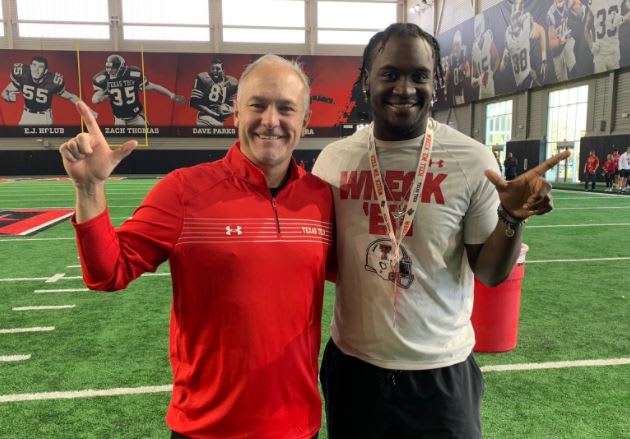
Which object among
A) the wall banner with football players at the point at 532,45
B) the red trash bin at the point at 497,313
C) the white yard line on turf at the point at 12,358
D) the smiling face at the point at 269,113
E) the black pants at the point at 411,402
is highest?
the wall banner with football players at the point at 532,45

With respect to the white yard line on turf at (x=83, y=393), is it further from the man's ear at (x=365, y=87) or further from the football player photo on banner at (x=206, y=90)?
the football player photo on banner at (x=206, y=90)

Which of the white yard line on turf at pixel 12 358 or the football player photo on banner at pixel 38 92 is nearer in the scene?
the white yard line on turf at pixel 12 358

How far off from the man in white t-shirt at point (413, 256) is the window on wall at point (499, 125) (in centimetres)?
2329

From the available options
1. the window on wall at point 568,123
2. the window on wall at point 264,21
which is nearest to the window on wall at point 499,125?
the window on wall at point 568,123

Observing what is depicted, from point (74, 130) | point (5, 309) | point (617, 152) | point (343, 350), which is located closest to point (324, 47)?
point (74, 130)

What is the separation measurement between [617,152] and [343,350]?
18048 mm

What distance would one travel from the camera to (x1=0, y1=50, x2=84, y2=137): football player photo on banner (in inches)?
1011

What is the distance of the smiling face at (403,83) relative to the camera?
5.33 feet

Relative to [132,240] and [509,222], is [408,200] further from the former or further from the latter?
[132,240]

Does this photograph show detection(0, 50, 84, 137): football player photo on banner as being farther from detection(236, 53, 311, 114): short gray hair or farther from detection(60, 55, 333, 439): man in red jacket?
detection(60, 55, 333, 439): man in red jacket

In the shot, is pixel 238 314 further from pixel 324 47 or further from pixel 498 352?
pixel 324 47

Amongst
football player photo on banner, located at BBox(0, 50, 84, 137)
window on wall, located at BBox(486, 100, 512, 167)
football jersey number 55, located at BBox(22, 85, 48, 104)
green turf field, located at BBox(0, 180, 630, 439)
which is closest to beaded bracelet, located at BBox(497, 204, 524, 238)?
green turf field, located at BBox(0, 180, 630, 439)

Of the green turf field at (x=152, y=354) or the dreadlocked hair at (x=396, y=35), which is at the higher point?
the dreadlocked hair at (x=396, y=35)

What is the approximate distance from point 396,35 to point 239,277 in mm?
891
